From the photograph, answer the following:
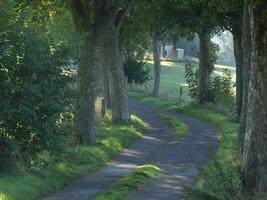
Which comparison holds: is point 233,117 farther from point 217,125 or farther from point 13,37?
point 13,37

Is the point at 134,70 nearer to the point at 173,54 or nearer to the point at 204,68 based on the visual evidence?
the point at 204,68

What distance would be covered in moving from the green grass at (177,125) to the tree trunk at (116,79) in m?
2.60

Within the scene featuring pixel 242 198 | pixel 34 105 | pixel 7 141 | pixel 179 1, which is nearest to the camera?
pixel 242 198

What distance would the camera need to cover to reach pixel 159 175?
60.9ft

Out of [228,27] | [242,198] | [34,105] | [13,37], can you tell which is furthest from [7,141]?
[228,27]

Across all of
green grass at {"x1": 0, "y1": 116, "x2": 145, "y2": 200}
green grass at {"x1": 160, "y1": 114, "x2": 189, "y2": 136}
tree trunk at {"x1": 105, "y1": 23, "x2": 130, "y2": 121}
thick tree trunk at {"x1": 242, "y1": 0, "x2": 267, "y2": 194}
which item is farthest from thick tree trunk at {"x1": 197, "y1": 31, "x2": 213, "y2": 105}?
thick tree trunk at {"x1": 242, "y1": 0, "x2": 267, "y2": 194}

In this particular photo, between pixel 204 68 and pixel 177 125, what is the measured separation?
8609 mm

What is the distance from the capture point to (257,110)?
12500 mm

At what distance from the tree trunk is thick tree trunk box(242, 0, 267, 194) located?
1844 cm

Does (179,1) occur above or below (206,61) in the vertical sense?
above

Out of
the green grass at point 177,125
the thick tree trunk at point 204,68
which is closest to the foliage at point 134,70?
the thick tree trunk at point 204,68

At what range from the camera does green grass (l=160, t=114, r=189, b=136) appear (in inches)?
1259

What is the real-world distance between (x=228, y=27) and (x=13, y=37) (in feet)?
63.3

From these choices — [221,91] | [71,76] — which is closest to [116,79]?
[71,76]
